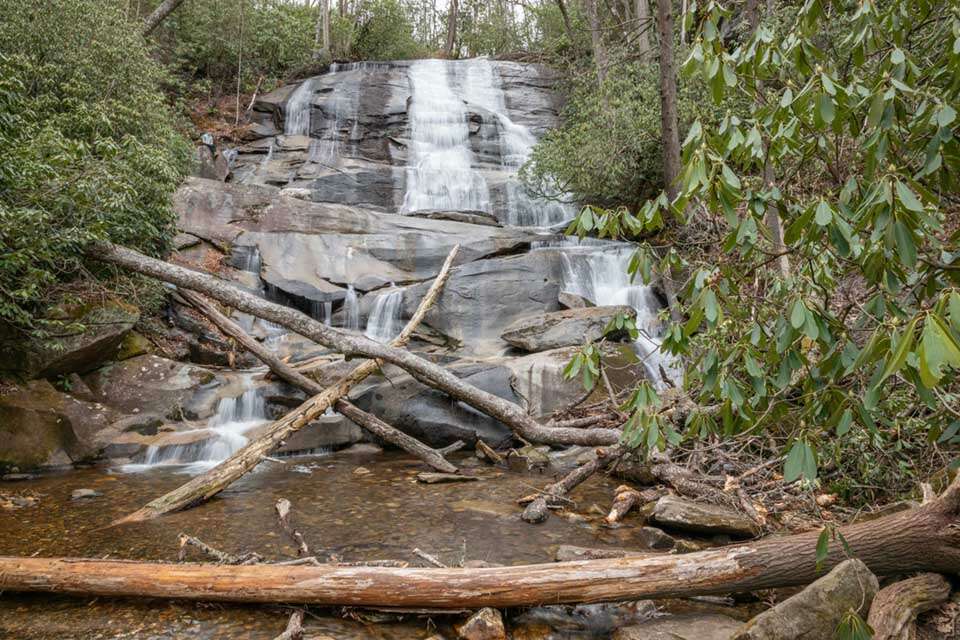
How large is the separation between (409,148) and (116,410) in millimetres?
15220

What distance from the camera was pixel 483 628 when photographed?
3510 millimetres

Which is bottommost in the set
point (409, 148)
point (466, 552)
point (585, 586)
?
point (466, 552)

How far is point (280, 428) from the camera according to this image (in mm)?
6961

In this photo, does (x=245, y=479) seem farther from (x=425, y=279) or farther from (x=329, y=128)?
(x=329, y=128)

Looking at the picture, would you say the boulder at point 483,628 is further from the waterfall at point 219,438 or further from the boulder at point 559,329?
the boulder at point 559,329

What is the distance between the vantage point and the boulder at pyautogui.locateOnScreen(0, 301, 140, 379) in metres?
7.44

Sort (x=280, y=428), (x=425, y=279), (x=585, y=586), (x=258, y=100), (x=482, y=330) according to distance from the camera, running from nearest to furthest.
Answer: (x=585, y=586) → (x=280, y=428) → (x=482, y=330) → (x=425, y=279) → (x=258, y=100)

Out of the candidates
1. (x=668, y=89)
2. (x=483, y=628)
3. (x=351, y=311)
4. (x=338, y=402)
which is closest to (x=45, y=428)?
(x=338, y=402)

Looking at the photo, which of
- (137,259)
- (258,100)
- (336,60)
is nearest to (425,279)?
(137,259)

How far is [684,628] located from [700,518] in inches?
67.2

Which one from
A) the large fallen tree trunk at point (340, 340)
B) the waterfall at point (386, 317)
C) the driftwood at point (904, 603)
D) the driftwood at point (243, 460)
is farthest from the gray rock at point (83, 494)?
the driftwood at point (904, 603)

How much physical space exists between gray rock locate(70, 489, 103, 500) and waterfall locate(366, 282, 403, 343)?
5.81 m

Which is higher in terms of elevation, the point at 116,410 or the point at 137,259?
the point at 137,259

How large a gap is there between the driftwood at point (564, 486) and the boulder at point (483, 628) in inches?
81.7
